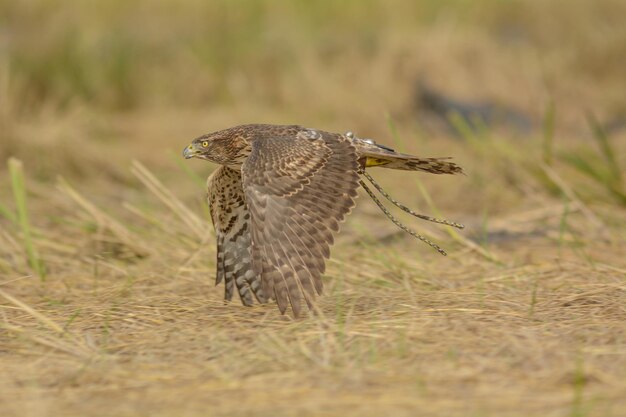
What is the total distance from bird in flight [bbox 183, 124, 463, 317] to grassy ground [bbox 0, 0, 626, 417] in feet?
0.57

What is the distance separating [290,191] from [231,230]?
2.30 ft

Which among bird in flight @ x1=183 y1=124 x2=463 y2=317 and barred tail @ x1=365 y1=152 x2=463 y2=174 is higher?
barred tail @ x1=365 y1=152 x2=463 y2=174

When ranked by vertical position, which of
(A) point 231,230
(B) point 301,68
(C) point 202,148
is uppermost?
(B) point 301,68

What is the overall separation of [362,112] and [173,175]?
8.72 feet

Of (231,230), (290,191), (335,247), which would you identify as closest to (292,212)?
(290,191)

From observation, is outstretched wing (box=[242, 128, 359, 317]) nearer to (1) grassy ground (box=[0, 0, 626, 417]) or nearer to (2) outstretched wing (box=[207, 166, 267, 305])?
(1) grassy ground (box=[0, 0, 626, 417])

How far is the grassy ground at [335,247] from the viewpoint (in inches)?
140

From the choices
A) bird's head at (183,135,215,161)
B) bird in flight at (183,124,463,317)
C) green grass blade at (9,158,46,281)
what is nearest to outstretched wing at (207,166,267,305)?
bird in flight at (183,124,463,317)

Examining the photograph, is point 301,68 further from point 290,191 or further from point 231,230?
point 290,191

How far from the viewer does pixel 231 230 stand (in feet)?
16.0

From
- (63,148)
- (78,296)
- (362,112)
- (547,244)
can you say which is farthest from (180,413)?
(362,112)

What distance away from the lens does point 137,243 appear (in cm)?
566

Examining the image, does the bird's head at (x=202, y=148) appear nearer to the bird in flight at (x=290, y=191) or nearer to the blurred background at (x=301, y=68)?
the bird in flight at (x=290, y=191)

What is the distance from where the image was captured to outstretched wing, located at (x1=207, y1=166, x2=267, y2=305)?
15.6 feet
